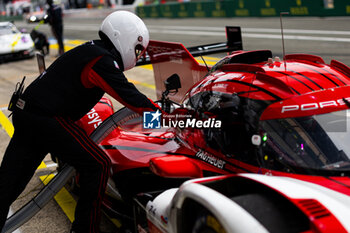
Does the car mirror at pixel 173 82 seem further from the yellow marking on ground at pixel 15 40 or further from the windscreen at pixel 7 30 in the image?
the windscreen at pixel 7 30

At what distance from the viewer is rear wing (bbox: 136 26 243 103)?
4.42 m

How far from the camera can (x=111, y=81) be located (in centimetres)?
330

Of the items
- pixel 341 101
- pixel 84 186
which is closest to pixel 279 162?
pixel 341 101

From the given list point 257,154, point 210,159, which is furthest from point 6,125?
point 257,154

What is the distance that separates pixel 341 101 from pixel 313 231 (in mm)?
1090

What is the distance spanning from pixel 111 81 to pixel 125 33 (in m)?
0.45

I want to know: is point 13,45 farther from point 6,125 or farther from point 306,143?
point 306,143

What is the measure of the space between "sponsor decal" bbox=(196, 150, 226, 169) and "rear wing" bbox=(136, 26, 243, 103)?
1.11 metres

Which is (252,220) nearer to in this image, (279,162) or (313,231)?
(313,231)

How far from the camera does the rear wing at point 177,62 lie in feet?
14.5

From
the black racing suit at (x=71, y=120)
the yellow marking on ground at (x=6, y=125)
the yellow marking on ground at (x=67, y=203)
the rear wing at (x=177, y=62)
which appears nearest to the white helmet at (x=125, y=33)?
the black racing suit at (x=71, y=120)

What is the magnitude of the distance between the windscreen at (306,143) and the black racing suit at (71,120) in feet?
3.23

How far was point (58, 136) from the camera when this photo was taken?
3.40 meters

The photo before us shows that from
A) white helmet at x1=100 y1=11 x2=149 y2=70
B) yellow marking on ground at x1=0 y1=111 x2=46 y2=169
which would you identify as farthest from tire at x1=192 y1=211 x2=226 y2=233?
yellow marking on ground at x1=0 y1=111 x2=46 y2=169
